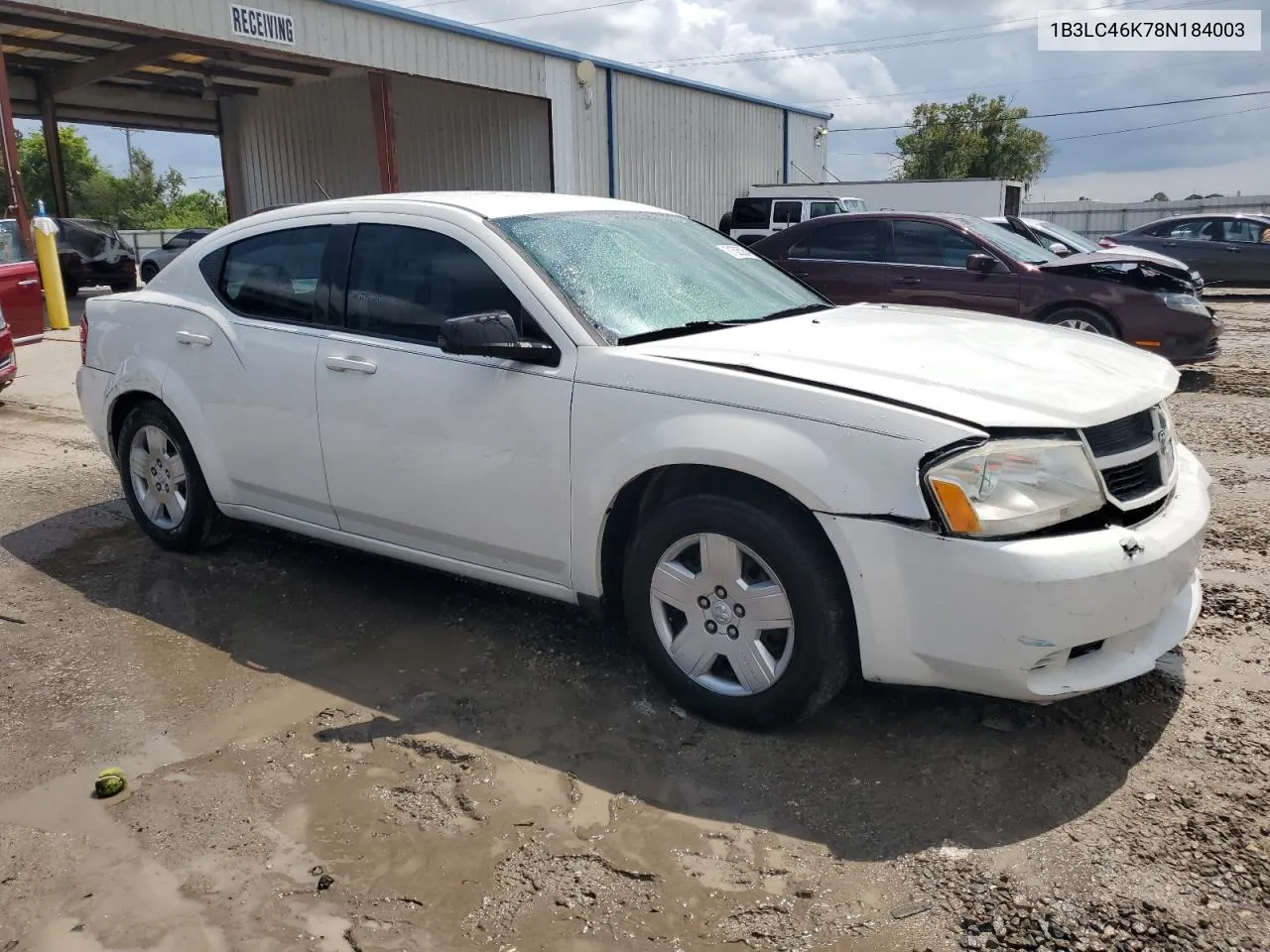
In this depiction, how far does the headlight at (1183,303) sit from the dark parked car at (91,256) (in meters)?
19.5

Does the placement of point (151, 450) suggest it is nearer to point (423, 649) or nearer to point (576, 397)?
point (423, 649)

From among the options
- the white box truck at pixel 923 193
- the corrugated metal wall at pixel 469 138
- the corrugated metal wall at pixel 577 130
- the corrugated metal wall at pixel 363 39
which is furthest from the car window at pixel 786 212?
the corrugated metal wall at pixel 363 39

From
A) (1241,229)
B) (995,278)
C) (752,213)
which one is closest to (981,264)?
(995,278)

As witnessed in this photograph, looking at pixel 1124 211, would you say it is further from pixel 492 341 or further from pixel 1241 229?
pixel 492 341

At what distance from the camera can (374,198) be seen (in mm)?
4352

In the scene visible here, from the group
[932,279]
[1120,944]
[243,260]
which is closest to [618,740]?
[1120,944]

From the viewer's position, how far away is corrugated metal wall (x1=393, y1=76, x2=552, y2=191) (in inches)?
876

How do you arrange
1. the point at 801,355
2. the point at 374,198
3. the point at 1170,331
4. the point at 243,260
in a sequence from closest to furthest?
the point at 801,355 < the point at 374,198 < the point at 243,260 < the point at 1170,331

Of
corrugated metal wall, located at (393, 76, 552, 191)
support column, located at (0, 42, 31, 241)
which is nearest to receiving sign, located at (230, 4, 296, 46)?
support column, located at (0, 42, 31, 241)

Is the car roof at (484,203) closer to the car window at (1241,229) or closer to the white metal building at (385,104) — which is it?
the white metal building at (385,104)

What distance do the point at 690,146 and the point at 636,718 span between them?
2377 cm

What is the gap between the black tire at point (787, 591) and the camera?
3039mm

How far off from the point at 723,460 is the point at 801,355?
1.55ft

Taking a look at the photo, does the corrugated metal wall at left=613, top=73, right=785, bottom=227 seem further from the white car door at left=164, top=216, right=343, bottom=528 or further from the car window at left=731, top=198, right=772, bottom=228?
the white car door at left=164, top=216, right=343, bottom=528
